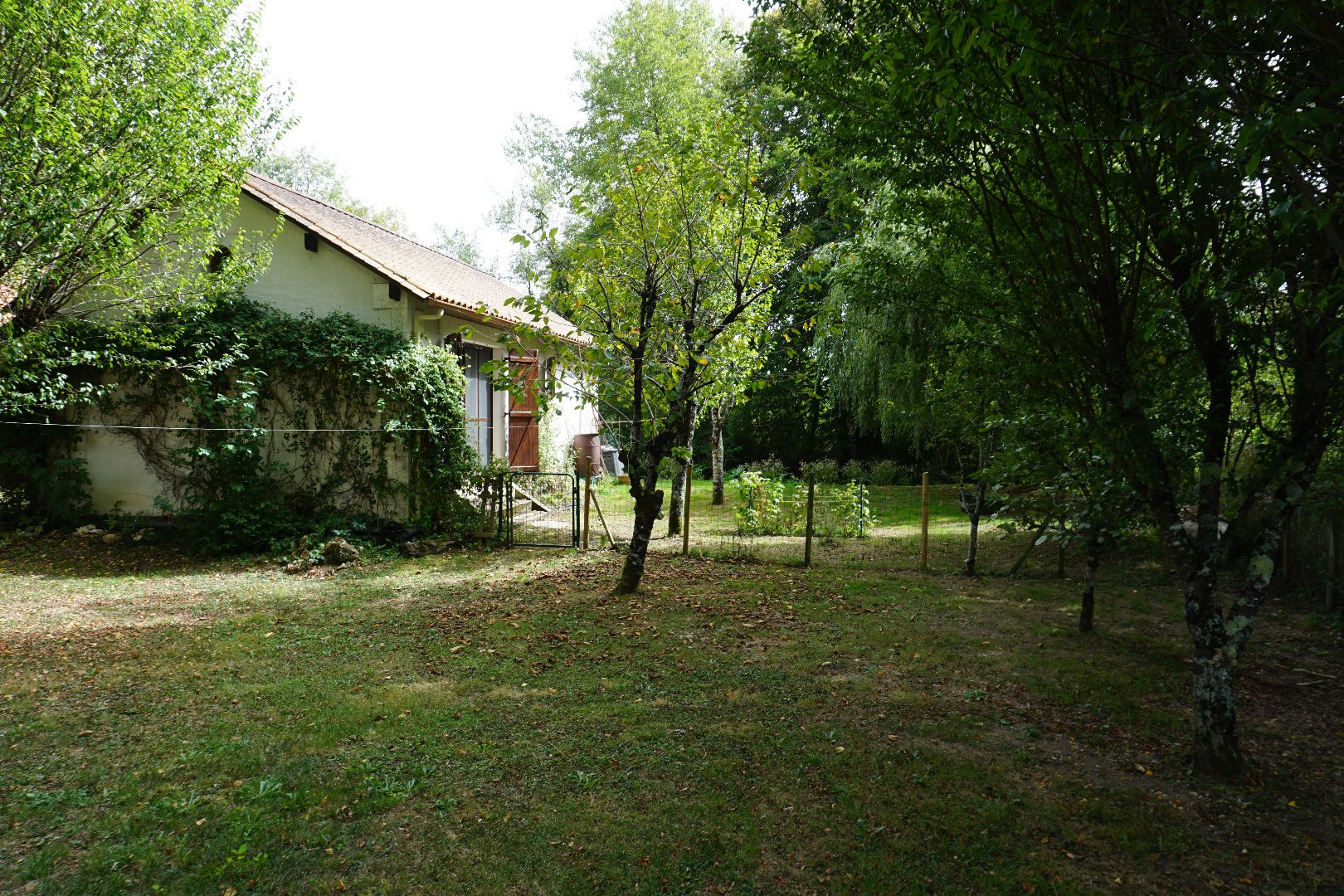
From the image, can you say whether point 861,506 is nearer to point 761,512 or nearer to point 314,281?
point 761,512

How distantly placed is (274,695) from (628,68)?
68.4 ft

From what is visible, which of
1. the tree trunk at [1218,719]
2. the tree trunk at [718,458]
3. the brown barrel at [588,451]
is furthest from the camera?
the brown barrel at [588,451]

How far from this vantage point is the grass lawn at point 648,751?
2.91m

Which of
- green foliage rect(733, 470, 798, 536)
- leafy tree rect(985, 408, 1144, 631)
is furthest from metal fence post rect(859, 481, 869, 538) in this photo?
leafy tree rect(985, 408, 1144, 631)

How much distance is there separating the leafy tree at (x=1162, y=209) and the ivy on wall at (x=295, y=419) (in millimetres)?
7242

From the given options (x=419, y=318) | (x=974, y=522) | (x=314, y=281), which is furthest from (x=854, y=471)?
(x=314, y=281)

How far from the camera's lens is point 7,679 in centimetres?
503

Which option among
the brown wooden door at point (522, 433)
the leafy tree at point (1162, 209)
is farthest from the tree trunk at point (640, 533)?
the brown wooden door at point (522, 433)

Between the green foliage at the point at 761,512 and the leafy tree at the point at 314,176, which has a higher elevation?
the leafy tree at the point at 314,176

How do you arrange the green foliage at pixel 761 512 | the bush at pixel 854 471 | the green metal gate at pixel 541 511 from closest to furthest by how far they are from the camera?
the green metal gate at pixel 541 511
the green foliage at pixel 761 512
the bush at pixel 854 471

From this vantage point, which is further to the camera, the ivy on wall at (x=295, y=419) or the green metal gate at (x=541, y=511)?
the green metal gate at (x=541, y=511)

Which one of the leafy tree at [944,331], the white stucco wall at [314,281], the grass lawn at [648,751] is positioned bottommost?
the grass lawn at [648,751]

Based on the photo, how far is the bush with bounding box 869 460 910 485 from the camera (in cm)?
1886

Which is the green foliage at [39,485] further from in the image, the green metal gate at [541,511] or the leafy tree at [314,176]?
the leafy tree at [314,176]
